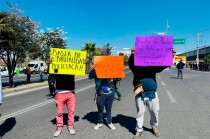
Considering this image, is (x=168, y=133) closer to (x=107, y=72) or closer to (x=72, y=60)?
(x=107, y=72)

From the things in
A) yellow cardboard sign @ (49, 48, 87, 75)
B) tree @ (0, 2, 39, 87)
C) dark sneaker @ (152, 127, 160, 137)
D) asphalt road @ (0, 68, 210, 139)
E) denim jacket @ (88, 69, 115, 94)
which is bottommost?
asphalt road @ (0, 68, 210, 139)

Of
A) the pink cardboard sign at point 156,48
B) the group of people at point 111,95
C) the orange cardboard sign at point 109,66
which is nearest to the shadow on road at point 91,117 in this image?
the group of people at point 111,95

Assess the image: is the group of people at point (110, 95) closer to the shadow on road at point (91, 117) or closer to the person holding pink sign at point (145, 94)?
the person holding pink sign at point (145, 94)

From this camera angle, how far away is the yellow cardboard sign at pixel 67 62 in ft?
22.3

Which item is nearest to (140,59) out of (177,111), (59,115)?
(59,115)

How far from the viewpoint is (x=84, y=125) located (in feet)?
24.6

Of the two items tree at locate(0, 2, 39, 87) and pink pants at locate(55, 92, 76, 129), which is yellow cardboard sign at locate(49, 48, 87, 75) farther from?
tree at locate(0, 2, 39, 87)

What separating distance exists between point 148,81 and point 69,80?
1826 mm

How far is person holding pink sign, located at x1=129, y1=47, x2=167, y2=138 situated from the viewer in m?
6.27

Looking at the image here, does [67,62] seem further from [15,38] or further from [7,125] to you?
[15,38]

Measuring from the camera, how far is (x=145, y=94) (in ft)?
20.5

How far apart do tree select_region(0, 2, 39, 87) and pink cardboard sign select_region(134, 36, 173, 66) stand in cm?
1569

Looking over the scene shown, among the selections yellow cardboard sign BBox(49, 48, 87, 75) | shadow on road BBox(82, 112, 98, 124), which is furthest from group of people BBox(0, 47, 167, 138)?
shadow on road BBox(82, 112, 98, 124)

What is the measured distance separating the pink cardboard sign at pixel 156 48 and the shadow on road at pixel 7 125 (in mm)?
3635
